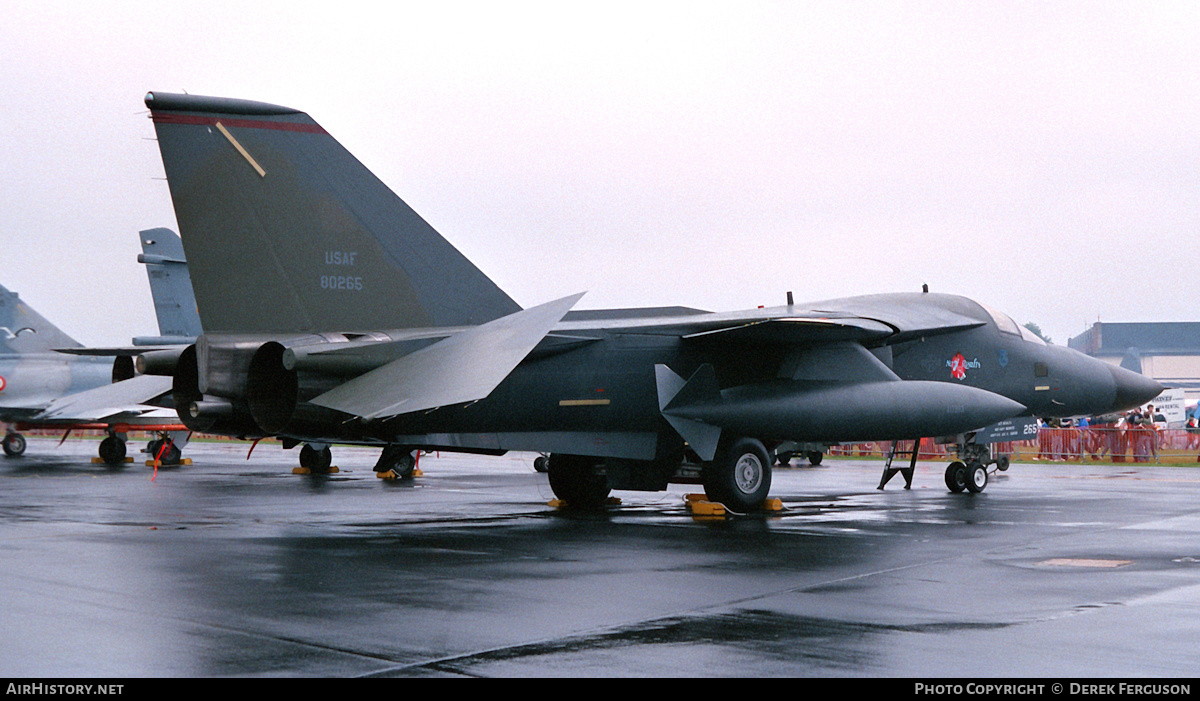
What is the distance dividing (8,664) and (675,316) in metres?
10.5

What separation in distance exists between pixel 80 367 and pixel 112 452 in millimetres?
3652

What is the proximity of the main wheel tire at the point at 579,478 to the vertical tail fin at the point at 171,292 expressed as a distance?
16.1 m

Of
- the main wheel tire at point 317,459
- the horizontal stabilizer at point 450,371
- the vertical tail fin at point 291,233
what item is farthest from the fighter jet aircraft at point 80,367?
the horizontal stabilizer at point 450,371

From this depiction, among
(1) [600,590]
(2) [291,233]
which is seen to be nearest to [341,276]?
(2) [291,233]

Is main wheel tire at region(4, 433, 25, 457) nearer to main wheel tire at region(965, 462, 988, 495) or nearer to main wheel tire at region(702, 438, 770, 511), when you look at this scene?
main wheel tire at region(702, 438, 770, 511)

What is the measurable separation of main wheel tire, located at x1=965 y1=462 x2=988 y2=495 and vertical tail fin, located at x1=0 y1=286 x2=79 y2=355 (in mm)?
24966

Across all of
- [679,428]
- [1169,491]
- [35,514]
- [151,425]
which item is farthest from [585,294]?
[151,425]

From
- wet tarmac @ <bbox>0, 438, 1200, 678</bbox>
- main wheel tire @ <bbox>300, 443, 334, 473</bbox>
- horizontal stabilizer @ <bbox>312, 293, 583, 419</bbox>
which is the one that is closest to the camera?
wet tarmac @ <bbox>0, 438, 1200, 678</bbox>

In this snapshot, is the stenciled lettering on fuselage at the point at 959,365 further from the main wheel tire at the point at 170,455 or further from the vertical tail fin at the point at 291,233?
the main wheel tire at the point at 170,455

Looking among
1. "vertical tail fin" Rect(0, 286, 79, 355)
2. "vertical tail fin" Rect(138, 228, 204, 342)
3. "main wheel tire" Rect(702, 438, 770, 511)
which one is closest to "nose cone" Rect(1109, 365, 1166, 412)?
"main wheel tire" Rect(702, 438, 770, 511)

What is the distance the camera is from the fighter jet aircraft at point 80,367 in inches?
1104

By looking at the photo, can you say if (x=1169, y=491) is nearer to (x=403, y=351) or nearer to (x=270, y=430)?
(x=403, y=351)

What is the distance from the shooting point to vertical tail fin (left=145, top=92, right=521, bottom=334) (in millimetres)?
10797
